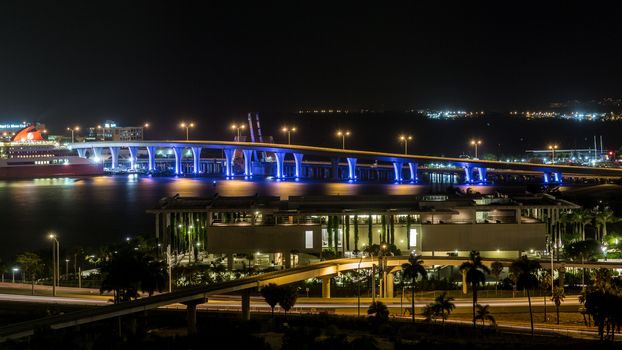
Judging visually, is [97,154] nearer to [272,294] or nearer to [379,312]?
[272,294]

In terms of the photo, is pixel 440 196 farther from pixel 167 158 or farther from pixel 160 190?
pixel 167 158

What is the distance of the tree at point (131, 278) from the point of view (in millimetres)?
11977

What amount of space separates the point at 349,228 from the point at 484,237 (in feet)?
10.0

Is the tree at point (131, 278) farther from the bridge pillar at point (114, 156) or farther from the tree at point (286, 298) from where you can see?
the bridge pillar at point (114, 156)

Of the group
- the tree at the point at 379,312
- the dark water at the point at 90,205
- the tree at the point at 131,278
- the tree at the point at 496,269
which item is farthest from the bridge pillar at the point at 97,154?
the tree at the point at 379,312

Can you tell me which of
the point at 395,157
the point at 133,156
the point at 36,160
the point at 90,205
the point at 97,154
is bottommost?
the point at 90,205

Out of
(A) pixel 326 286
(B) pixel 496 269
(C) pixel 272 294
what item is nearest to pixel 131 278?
(C) pixel 272 294

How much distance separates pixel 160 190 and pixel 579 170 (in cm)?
2132

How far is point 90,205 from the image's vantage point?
33531mm

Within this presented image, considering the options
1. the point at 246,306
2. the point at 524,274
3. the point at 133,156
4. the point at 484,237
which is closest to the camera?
the point at 246,306

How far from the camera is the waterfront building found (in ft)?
56.2

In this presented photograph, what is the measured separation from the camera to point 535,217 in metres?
19.5

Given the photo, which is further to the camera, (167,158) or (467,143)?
(467,143)

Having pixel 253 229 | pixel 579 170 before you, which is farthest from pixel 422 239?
pixel 579 170
